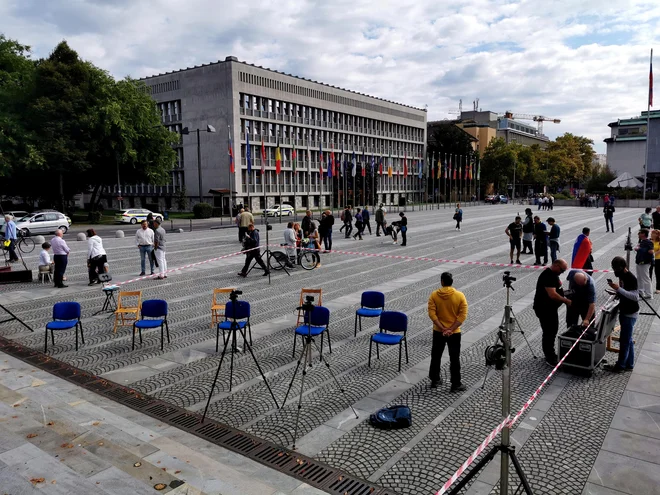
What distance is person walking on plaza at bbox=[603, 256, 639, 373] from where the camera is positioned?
801cm

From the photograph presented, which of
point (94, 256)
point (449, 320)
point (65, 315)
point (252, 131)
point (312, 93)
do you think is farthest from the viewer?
point (312, 93)

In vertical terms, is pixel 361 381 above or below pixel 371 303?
below

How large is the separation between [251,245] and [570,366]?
445 inches

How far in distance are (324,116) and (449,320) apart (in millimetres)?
73903

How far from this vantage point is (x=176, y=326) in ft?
36.2

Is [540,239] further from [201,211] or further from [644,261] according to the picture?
Result: [201,211]

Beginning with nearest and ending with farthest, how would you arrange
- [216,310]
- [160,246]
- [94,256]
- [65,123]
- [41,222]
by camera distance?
1. [216,310]
2. [94,256]
3. [160,246]
4. [41,222]
5. [65,123]

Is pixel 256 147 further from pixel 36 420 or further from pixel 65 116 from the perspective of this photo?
pixel 36 420

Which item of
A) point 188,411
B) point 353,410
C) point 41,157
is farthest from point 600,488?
point 41,157

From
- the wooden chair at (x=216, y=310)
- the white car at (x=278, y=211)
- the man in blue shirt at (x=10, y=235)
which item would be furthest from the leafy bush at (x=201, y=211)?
the wooden chair at (x=216, y=310)

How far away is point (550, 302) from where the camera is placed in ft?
27.3

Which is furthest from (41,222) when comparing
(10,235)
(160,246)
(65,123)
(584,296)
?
(584,296)

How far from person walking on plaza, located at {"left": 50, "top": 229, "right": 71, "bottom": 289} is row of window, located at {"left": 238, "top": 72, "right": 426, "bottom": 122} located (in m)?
52.3

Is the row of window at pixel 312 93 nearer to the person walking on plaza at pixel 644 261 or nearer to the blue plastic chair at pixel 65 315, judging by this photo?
the person walking on plaza at pixel 644 261
